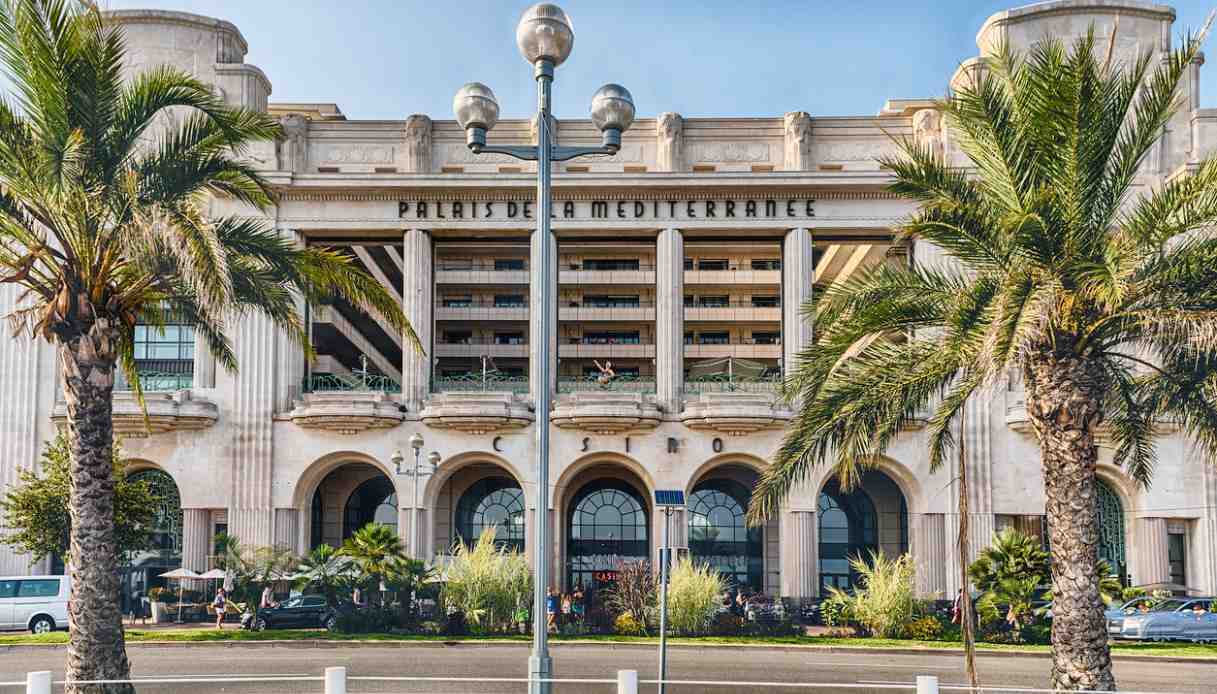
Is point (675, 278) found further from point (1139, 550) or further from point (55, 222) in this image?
point (55, 222)

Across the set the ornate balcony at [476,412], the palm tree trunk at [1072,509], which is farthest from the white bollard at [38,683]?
the ornate balcony at [476,412]

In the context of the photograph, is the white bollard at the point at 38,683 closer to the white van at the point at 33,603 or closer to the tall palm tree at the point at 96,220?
the tall palm tree at the point at 96,220

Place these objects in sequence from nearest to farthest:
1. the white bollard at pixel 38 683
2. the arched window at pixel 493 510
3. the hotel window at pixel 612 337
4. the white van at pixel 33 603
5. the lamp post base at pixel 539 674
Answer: the lamp post base at pixel 539 674 < the white bollard at pixel 38 683 < the white van at pixel 33 603 < the arched window at pixel 493 510 < the hotel window at pixel 612 337

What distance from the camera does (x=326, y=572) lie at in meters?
32.8

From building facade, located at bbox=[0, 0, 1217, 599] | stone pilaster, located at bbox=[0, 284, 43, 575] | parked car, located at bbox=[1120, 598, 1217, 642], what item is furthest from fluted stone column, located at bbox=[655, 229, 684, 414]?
stone pilaster, located at bbox=[0, 284, 43, 575]

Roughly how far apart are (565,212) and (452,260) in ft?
52.5

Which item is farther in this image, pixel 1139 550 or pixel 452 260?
pixel 452 260

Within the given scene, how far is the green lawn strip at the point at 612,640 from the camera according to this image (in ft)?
96.6

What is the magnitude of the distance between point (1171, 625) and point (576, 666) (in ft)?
56.6

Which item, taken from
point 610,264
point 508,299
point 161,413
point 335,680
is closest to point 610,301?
point 610,264

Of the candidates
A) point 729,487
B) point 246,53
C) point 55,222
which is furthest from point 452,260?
point 55,222

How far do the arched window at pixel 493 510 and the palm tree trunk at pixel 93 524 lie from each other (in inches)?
1175

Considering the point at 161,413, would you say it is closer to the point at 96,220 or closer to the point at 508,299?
the point at 508,299

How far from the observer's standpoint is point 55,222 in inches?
675
